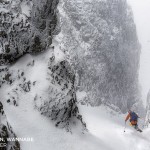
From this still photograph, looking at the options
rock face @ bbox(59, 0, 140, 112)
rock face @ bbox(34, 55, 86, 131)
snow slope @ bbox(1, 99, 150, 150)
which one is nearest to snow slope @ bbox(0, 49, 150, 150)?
snow slope @ bbox(1, 99, 150, 150)

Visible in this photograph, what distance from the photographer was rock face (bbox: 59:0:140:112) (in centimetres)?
4019

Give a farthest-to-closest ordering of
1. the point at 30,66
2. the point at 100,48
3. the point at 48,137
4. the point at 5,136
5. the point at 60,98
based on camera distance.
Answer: the point at 100,48 → the point at 30,66 → the point at 60,98 → the point at 48,137 → the point at 5,136

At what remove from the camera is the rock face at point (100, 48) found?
132 feet

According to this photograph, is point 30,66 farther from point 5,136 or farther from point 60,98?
point 5,136

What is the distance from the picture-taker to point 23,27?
1672cm

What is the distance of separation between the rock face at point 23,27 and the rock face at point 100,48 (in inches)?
744

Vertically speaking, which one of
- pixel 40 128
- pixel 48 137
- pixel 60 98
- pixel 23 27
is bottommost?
pixel 48 137

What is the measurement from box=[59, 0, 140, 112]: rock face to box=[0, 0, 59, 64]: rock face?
1891 centimetres

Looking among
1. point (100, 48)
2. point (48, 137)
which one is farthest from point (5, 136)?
point (100, 48)

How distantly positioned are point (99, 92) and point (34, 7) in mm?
25516

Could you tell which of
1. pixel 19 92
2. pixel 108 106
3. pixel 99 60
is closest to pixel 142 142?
pixel 19 92

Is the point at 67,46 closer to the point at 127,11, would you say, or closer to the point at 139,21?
the point at 127,11

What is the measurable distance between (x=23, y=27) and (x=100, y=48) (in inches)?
1116

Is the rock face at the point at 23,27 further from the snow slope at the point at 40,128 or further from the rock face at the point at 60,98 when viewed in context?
the rock face at the point at 60,98
